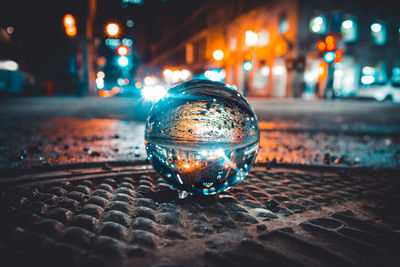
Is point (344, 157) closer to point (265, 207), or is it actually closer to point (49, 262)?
point (265, 207)

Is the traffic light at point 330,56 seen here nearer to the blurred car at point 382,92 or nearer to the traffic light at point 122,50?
the traffic light at point 122,50

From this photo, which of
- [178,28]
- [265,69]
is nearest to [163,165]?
[265,69]

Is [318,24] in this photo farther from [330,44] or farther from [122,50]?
[122,50]

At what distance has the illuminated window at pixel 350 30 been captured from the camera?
27.5 meters

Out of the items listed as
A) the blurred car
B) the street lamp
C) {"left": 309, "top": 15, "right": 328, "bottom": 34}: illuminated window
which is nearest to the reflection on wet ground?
the street lamp

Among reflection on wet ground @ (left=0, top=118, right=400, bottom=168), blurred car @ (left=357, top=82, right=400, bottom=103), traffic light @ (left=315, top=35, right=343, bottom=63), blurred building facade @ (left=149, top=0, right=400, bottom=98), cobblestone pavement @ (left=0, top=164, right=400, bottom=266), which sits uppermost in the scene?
blurred building facade @ (left=149, top=0, right=400, bottom=98)

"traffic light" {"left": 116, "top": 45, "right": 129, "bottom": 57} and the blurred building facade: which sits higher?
the blurred building facade

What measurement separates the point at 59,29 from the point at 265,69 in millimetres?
21103

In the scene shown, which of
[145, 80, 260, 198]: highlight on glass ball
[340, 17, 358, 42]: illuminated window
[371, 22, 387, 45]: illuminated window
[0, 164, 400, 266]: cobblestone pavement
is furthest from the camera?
[371, 22, 387, 45]: illuminated window

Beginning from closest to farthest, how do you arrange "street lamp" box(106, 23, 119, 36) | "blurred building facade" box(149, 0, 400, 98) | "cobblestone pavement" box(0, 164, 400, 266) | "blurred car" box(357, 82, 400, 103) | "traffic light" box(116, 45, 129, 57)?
1. "cobblestone pavement" box(0, 164, 400, 266)
2. "traffic light" box(116, 45, 129, 57)
3. "street lamp" box(106, 23, 119, 36)
4. "blurred car" box(357, 82, 400, 103)
5. "blurred building facade" box(149, 0, 400, 98)

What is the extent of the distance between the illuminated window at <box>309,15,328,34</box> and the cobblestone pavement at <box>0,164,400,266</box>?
2724 centimetres

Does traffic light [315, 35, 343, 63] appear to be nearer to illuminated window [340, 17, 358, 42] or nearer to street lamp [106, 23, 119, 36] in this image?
street lamp [106, 23, 119, 36]

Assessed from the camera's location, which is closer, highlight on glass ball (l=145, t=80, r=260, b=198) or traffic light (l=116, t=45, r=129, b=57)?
highlight on glass ball (l=145, t=80, r=260, b=198)

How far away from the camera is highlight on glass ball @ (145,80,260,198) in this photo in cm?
179
